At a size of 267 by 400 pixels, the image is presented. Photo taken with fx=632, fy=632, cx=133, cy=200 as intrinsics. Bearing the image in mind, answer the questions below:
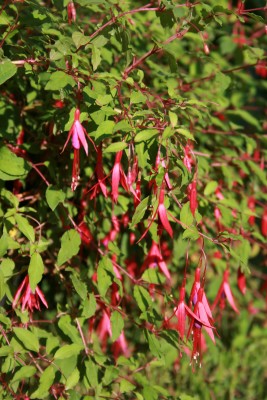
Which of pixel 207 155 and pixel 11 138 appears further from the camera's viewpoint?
pixel 207 155

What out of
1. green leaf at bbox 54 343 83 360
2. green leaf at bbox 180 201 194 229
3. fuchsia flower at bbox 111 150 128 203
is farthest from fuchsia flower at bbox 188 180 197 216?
green leaf at bbox 54 343 83 360

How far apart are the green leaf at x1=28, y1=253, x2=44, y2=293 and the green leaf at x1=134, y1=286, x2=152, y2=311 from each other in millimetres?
277

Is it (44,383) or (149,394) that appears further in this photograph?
(149,394)

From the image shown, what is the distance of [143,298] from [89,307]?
14 centimetres

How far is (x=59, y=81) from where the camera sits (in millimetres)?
1189

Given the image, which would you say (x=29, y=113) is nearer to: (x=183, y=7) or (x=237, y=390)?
(x=183, y=7)

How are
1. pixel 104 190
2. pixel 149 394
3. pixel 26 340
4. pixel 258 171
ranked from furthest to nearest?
pixel 258 171 < pixel 149 394 < pixel 26 340 < pixel 104 190

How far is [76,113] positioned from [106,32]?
0.22 metres

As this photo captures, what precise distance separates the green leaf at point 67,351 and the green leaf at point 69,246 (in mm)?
187

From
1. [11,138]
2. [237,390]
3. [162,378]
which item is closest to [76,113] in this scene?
[11,138]

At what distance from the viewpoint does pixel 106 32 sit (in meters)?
1.33

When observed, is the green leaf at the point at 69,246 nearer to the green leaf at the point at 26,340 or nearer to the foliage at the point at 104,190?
the foliage at the point at 104,190

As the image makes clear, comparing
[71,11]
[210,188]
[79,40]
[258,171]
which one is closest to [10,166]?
[79,40]

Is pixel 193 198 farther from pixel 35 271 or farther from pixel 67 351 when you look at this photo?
pixel 67 351
